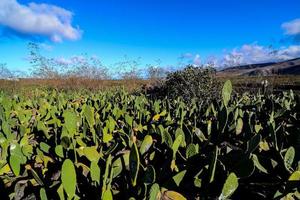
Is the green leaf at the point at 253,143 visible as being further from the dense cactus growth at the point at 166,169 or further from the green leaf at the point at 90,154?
the green leaf at the point at 90,154

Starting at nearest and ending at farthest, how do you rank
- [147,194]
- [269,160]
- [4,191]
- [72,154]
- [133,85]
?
[147,194]
[269,160]
[4,191]
[72,154]
[133,85]

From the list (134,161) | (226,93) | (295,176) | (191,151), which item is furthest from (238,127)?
(134,161)

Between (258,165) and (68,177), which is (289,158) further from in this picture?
(68,177)

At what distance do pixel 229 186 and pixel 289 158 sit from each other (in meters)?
0.34

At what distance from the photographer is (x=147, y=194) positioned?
1555 mm

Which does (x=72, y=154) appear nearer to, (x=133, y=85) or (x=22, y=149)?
(x=22, y=149)

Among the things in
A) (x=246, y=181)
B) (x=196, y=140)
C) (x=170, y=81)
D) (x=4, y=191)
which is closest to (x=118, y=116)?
(x=196, y=140)

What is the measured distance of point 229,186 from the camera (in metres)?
1.52

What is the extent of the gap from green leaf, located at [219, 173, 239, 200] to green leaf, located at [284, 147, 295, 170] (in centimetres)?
30

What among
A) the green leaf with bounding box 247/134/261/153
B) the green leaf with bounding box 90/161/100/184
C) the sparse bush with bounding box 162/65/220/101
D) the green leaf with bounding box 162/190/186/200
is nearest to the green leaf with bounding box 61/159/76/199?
the green leaf with bounding box 90/161/100/184

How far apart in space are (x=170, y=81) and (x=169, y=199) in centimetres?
1007

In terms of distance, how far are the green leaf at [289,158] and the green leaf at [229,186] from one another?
299 millimetres

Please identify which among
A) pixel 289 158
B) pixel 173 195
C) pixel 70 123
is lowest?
pixel 173 195

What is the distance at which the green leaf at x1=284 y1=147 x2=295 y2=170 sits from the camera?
5.44ft
